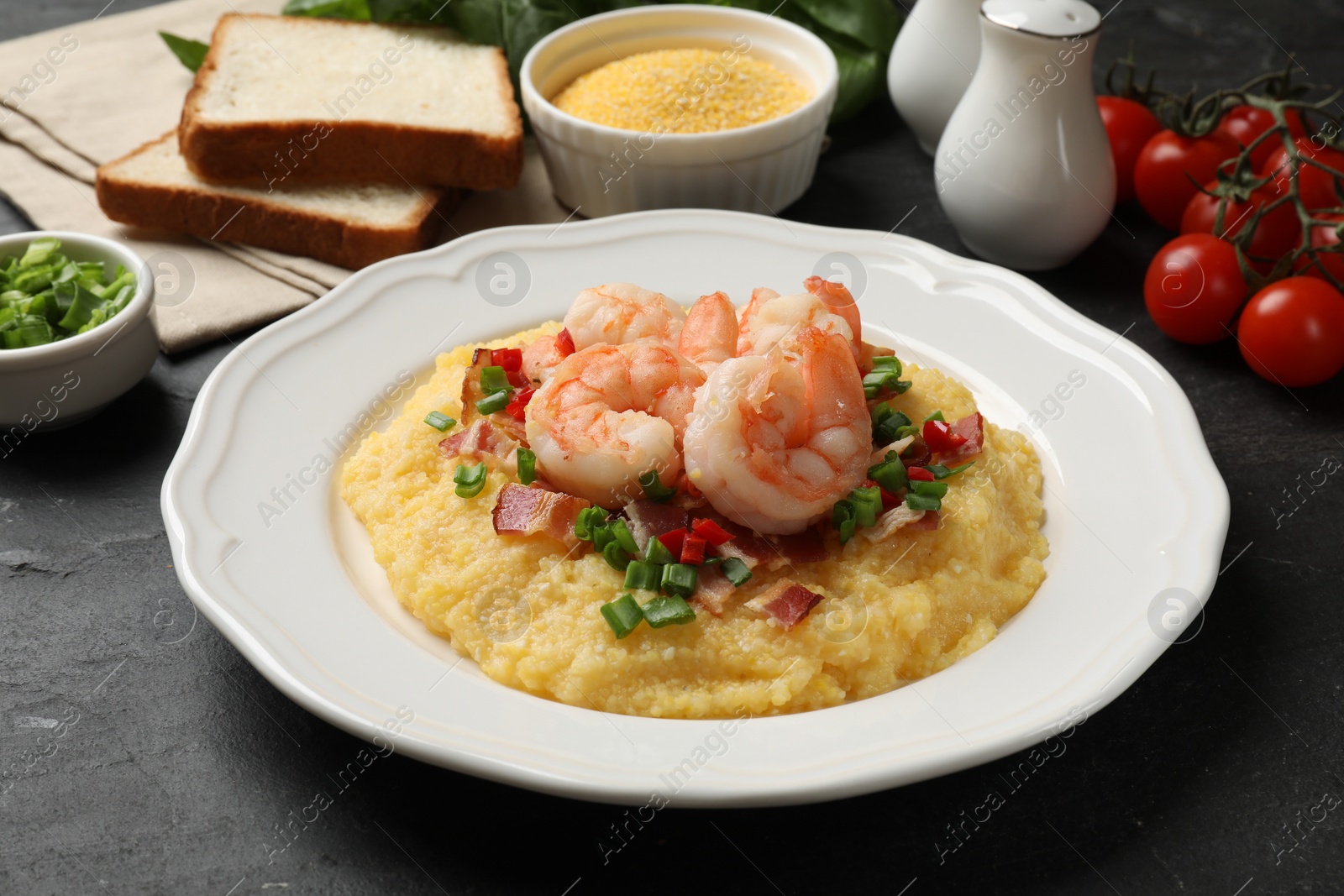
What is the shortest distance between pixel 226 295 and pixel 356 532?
5.88ft

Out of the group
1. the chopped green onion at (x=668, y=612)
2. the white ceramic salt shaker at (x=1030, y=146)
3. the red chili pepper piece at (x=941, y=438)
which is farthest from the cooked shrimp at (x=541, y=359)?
the white ceramic salt shaker at (x=1030, y=146)

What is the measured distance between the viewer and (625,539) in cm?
299

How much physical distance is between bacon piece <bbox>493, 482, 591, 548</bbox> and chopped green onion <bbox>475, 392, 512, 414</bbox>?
41 centimetres

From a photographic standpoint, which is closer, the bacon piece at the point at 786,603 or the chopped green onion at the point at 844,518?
the bacon piece at the point at 786,603

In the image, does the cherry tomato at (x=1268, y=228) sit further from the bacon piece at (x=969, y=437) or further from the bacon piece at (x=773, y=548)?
the bacon piece at (x=773, y=548)

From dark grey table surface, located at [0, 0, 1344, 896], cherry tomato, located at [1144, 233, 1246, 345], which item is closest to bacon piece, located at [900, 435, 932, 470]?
dark grey table surface, located at [0, 0, 1344, 896]

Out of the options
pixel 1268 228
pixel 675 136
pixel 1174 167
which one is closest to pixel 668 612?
pixel 675 136

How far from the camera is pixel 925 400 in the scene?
12.0 ft

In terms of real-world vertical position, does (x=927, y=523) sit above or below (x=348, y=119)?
below

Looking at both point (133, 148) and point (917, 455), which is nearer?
point (917, 455)

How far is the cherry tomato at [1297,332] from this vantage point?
13.5 feet

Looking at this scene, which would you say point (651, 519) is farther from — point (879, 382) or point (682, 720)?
point (879, 382)

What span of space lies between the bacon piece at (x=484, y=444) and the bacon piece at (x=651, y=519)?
44 cm

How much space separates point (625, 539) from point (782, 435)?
1.71 ft
